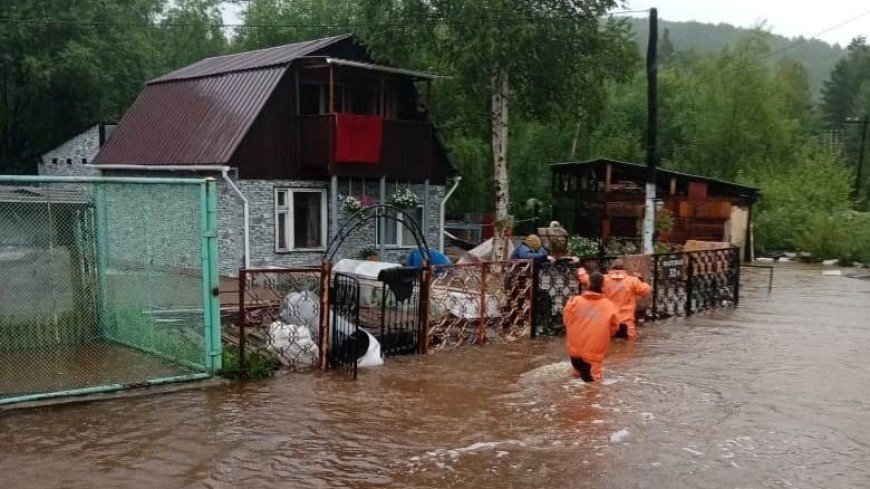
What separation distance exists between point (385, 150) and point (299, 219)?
273 centimetres

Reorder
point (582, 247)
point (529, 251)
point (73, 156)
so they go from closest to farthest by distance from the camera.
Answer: point (529, 251) → point (582, 247) → point (73, 156)

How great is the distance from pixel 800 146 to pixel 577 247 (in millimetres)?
21171

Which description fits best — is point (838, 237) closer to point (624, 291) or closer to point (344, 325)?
point (624, 291)

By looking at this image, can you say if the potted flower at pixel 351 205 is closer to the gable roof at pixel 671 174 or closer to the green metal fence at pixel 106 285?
the green metal fence at pixel 106 285

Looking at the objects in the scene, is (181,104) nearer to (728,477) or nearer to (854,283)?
(728,477)

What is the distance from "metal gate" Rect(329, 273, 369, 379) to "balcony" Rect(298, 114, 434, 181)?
8914mm

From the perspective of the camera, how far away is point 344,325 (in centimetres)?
947

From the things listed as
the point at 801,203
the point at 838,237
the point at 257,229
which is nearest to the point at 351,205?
the point at 257,229

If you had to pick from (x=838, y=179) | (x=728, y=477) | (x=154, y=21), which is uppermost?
(x=154, y=21)

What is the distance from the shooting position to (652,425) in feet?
25.8

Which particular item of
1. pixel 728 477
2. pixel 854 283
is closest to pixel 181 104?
pixel 728 477

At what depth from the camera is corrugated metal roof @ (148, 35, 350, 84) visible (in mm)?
18741

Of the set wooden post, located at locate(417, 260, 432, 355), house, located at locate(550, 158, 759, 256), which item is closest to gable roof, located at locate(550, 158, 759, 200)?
house, located at locate(550, 158, 759, 256)

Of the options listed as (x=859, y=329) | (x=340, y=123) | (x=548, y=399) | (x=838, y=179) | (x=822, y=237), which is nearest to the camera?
(x=548, y=399)
